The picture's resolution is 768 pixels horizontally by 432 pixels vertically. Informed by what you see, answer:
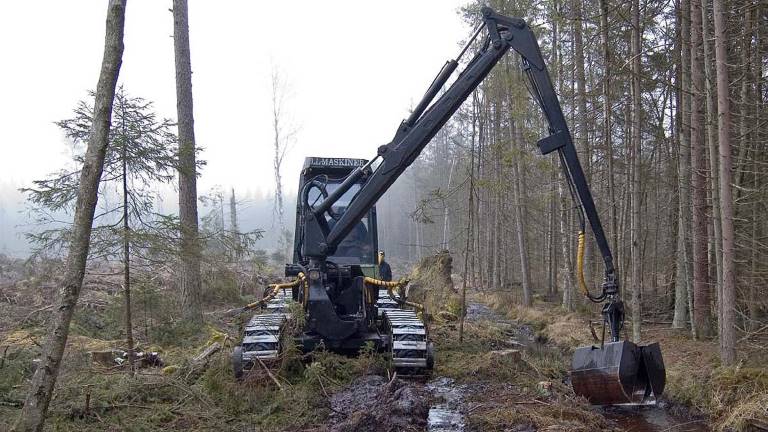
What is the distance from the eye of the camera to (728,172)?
8.13 metres

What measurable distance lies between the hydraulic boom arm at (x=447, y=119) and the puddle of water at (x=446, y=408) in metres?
2.05

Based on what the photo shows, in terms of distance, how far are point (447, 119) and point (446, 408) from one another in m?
3.80

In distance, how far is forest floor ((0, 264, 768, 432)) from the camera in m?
A: 6.38

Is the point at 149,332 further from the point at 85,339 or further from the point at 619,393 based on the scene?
the point at 619,393

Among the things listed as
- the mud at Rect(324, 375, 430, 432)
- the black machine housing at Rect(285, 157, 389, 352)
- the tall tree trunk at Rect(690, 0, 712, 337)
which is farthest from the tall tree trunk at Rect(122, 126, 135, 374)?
the tall tree trunk at Rect(690, 0, 712, 337)

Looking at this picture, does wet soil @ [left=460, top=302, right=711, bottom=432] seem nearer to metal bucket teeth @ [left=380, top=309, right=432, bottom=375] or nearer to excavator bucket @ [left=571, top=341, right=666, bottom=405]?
metal bucket teeth @ [left=380, top=309, right=432, bottom=375]

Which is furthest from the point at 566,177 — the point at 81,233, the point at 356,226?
the point at 356,226

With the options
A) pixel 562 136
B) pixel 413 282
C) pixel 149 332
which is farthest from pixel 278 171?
pixel 562 136

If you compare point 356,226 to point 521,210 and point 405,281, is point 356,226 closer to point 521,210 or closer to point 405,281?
point 405,281

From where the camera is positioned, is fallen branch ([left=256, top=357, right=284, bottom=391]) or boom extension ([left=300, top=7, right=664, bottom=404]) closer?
boom extension ([left=300, top=7, right=664, bottom=404])

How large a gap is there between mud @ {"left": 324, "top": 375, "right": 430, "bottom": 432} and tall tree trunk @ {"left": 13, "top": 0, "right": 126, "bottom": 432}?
2767 millimetres

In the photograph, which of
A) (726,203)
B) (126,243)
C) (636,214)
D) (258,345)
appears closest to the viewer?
(126,243)

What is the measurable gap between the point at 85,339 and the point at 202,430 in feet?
Result: 18.9

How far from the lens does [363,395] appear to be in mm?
7848
